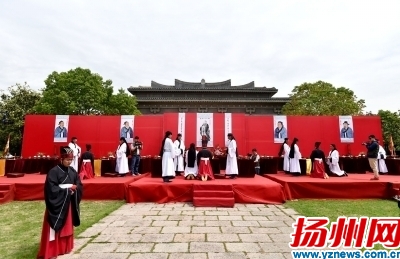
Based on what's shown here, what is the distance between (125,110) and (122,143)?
1158cm

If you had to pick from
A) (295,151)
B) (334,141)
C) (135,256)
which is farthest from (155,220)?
(334,141)

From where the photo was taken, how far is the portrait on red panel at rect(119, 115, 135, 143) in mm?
11664

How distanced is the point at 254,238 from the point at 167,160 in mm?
3828

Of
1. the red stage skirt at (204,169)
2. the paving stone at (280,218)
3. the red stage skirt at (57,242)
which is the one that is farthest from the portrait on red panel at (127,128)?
the red stage skirt at (57,242)

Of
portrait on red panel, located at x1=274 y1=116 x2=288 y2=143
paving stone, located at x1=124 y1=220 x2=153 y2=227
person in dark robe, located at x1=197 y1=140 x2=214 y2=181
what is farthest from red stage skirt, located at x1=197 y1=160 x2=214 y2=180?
portrait on red panel, located at x1=274 y1=116 x2=288 y2=143

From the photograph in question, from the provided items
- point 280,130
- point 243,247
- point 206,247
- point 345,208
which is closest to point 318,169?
point 345,208

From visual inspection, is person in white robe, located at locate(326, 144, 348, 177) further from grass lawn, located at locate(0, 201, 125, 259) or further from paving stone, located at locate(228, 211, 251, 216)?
grass lawn, located at locate(0, 201, 125, 259)

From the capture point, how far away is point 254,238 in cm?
376

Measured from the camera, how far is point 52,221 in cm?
304

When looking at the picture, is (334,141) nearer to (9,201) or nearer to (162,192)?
(162,192)

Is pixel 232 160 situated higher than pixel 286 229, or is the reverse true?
pixel 232 160

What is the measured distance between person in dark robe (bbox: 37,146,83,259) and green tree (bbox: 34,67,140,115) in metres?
15.5

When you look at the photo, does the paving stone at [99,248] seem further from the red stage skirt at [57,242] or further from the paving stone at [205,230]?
the paving stone at [205,230]

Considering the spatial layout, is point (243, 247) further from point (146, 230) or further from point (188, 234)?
point (146, 230)
